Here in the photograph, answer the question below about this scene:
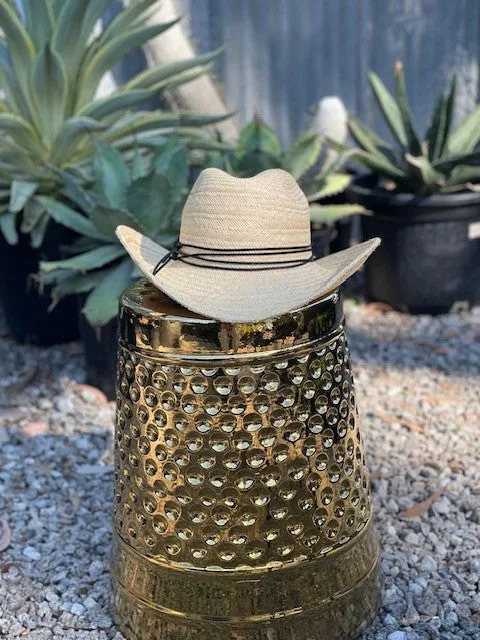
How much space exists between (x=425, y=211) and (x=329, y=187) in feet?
1.73

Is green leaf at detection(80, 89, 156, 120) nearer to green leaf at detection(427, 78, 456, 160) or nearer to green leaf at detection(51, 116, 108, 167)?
green leaf at detection(51, 116, 108, 167)

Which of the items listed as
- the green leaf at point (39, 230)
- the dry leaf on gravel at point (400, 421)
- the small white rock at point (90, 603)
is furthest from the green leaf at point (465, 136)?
the small white rock at point (90, 603)

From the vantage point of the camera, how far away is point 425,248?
391cm

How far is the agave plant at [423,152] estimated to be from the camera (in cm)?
383

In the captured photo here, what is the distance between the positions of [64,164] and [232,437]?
2.02m

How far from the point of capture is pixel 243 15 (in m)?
4.92

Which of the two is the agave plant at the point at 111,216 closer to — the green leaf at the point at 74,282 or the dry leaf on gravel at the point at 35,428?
the green leaf at the point at 74,282

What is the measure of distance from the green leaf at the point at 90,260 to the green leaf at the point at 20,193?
0.25 metres

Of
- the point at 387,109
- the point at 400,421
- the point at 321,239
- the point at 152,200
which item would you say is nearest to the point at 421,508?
the point at 400,421

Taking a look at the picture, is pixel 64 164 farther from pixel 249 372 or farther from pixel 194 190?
pixel 249 372

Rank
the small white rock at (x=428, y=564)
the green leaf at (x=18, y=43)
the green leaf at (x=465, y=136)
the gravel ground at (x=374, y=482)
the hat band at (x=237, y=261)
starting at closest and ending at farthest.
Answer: the hat band at (x=237, y=261) < the gravel ground at (x=374, y=482) < the small white rock at (x=428, y=564) < the green leaf at (x=18, y=43) < the green leaf at (x=465, y=136)

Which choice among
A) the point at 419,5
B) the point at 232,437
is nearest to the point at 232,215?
the point at 232,437

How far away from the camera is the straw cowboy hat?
5.52 feet

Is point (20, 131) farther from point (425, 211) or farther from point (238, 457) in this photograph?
point (238, 457)
